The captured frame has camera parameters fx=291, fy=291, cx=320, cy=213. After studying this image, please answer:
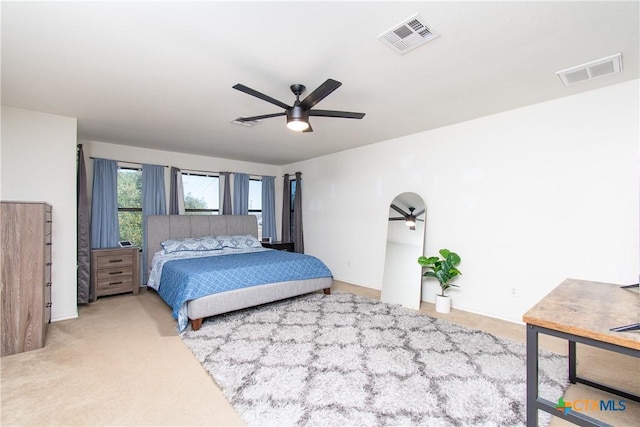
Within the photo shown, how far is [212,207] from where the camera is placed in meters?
5.88

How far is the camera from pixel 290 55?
7.07ft

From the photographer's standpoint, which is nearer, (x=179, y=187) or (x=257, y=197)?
(x=179, y=187)

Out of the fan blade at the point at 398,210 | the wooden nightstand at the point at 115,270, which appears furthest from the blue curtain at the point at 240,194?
the fan blade at the point at 398,210

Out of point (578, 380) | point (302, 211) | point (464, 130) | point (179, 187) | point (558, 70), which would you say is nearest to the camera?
point (578, 380)

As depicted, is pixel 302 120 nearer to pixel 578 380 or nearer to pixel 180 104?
pixel 180 104

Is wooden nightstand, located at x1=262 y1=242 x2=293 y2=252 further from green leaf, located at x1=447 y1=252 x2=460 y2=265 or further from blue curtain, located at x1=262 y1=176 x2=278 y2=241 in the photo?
green leaf, located at x1=447 y1=252 x2=460 y2=265

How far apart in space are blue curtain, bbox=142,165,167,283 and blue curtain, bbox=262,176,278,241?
79.5 inches

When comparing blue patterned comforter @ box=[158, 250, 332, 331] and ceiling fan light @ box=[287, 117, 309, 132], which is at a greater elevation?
ceiling fan light @ box=[287, 117, 309, 132]

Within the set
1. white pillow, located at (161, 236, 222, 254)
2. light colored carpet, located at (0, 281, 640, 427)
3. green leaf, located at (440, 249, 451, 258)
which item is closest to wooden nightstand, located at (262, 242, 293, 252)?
white pillow, located at (161, 236, 222, 254)

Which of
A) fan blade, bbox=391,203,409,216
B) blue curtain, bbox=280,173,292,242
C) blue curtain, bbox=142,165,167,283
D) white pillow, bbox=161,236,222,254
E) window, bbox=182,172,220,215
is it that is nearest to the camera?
fan blade, bbox=391,203,409,216

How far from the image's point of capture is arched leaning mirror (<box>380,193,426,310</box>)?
160 inches

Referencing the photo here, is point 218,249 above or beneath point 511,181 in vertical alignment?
beneath

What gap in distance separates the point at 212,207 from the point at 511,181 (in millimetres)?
5064

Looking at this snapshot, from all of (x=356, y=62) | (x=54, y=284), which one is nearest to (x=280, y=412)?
(x=356, y=62)
